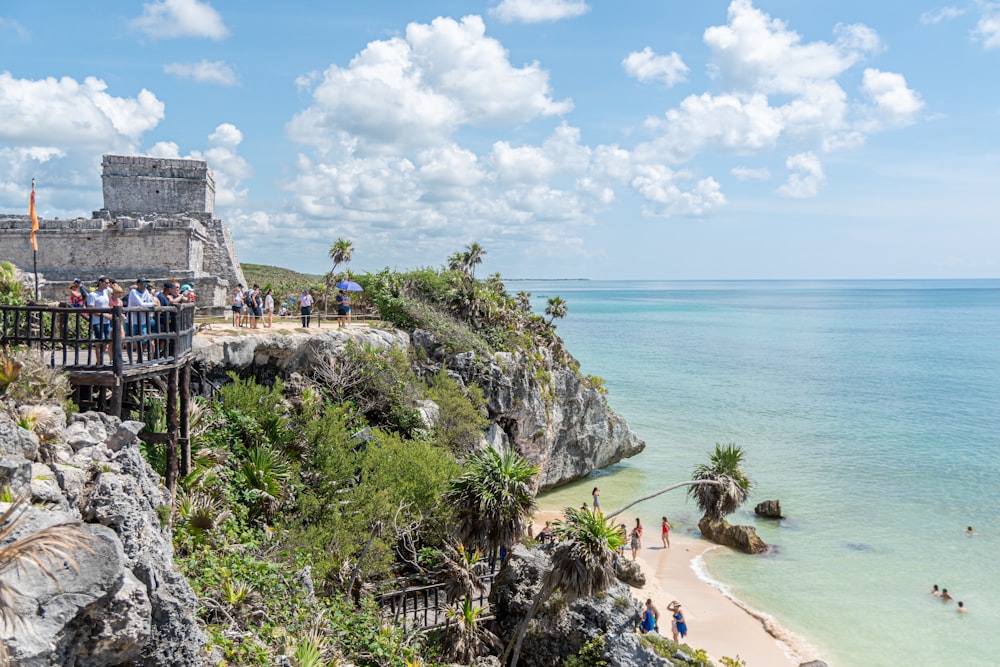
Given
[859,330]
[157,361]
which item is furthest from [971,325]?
[157,361]

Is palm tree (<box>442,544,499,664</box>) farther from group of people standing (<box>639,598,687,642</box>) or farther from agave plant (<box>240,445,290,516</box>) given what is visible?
group of people standing (<box>639,598,687,642</box>)

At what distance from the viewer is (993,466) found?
39438 millimetres

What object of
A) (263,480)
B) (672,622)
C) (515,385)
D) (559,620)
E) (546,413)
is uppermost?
(515,385)

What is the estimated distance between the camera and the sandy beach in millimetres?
19906

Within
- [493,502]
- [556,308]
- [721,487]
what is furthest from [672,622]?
[556,308]

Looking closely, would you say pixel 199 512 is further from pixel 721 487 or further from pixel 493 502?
pixel 721 487

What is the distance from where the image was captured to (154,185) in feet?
97.7

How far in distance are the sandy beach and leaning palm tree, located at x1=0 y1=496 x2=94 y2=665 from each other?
1757cm

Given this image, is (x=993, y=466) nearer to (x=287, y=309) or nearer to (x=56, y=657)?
(x=287, y=309)

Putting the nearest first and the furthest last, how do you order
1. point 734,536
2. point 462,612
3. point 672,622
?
1. point 462,612
2. point 672,622
3. point 734,536

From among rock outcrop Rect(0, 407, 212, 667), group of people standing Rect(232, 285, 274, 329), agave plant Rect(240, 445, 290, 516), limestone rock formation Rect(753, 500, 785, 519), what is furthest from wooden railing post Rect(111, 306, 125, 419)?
limestone rock formation Rect(753, 500, 785, 519)

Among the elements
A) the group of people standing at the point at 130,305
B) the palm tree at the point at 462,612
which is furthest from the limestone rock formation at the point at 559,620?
the group of people standing at the point at 130,305

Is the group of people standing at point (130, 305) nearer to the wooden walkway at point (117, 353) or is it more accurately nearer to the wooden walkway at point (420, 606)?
the wooden walkway at point (117, 353)

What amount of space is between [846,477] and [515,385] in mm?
20409
